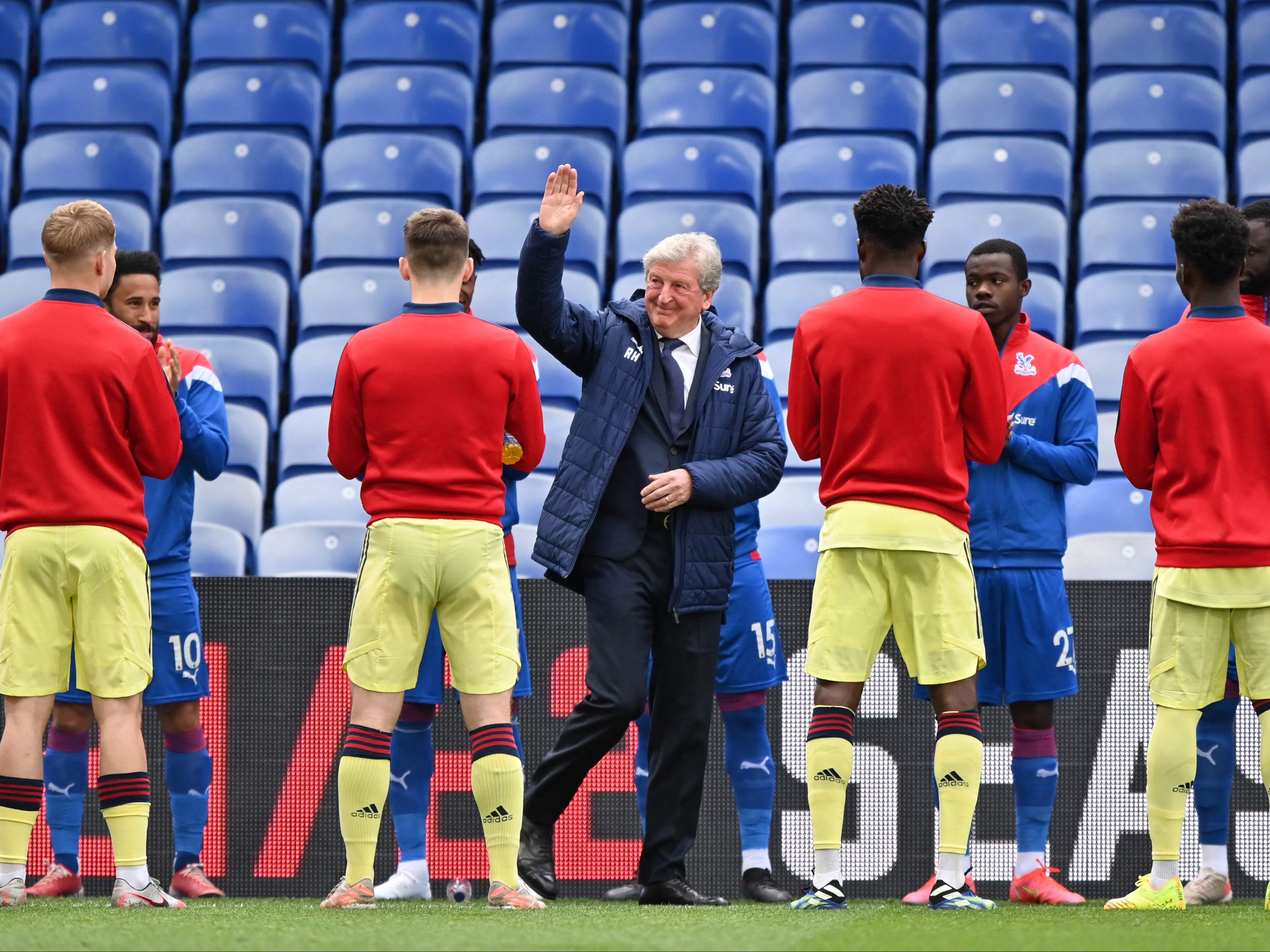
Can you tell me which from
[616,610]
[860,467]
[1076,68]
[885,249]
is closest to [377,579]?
[616,610]

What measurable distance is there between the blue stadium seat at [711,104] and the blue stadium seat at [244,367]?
295 cm

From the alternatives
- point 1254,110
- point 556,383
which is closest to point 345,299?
point 556,383

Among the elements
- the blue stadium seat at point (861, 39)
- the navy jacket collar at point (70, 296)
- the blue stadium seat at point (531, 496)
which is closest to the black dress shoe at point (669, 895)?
the navy jacket collar at point (70, 296)

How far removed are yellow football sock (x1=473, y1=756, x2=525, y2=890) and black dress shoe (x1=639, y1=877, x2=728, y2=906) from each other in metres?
0.54

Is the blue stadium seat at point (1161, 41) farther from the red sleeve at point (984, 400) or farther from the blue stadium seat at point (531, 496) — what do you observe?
the red sleeve at point (984, 400)

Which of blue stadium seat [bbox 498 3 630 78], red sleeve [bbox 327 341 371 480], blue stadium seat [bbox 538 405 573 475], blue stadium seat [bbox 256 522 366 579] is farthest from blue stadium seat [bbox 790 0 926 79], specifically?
red sleeve [bbox 327 341 371 480]

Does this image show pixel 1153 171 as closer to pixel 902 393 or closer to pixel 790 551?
pixel 790 551

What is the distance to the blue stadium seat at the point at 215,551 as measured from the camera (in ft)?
21.8

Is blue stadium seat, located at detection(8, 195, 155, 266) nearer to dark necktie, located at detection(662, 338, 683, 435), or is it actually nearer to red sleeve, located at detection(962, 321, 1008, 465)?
dark necktie, located at detection(662, 338, 683, 435)

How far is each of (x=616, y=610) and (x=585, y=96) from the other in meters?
5.75

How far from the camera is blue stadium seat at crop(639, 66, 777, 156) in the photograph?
31.2ft

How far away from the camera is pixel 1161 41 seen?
9711mm

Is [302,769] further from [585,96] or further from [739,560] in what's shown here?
[585,96]

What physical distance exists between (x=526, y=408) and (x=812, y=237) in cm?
452
